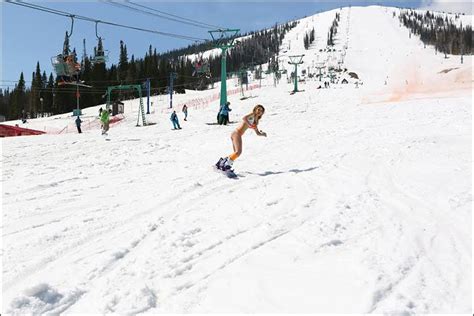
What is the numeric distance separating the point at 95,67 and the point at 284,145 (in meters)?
98.9

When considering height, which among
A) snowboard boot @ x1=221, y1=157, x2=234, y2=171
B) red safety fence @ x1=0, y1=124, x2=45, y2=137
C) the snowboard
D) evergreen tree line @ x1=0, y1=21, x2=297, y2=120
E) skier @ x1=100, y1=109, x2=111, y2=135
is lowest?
the snowboard

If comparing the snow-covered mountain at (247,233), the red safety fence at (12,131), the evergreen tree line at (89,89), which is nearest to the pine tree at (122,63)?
the evergreen tree line at (89,89)

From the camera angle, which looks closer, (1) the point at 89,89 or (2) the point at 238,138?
(2) the point at 238,138

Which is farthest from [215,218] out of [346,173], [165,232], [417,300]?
[346,173]

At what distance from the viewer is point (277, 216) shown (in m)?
5.45

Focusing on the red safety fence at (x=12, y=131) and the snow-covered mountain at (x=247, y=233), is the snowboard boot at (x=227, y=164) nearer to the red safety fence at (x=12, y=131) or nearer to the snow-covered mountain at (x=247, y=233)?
the snow-covered mountain at (x=247, y=233)

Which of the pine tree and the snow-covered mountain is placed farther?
the pine tree

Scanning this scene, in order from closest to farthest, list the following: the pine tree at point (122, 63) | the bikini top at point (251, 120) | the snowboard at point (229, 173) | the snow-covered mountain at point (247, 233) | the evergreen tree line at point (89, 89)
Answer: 1. the snow-covered mountain at point (247, 233)
2. the snowboard at point (229, 173)
3. the bikini top at point (251, 120)
4. the evergreen tree line at point (89, 89)
5. the pine tree at point (122, 63)

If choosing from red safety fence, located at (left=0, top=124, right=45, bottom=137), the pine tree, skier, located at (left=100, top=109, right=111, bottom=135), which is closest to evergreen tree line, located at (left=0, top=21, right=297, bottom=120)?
the pine tree

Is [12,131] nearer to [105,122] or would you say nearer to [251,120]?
[105,122]

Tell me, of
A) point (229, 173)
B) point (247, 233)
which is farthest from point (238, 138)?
point (247, 233)

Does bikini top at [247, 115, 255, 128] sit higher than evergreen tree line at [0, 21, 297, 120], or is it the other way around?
evergreen tree line at [0, 21, 297, 120]

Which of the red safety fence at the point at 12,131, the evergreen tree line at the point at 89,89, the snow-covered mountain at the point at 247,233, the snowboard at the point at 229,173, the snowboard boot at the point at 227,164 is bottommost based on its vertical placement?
the snow-covered mountain at the point at 247,233

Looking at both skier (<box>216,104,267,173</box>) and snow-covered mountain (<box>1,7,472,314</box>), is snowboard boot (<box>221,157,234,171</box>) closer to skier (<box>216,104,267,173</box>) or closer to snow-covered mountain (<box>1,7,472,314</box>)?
skier (<box>216,104,267,173</box>)
